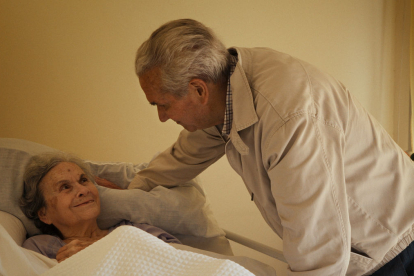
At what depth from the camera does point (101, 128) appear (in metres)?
2.90

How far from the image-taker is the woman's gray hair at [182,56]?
135 cm

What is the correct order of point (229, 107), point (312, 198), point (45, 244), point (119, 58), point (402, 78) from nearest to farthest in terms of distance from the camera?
point (312, 198) < point (229, 107) < point (45, 244) < point (119, 58) < point (402, 78)

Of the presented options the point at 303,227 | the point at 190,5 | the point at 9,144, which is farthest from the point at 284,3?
the point at 303,227

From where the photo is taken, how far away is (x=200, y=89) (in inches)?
55.2

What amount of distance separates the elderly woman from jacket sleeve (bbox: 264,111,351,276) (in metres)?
0.72

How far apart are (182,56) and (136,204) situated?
0.80 metres

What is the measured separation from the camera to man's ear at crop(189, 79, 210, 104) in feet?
4.53

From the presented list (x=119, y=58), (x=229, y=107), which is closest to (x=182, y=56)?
(x=229, y=107)

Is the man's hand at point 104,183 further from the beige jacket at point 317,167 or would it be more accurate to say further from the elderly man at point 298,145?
the beige jacket at point 317,167

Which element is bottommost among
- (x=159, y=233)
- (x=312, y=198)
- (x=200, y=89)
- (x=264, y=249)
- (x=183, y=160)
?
(x=264, y=249)

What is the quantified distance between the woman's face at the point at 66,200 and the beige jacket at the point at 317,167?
0.72 m

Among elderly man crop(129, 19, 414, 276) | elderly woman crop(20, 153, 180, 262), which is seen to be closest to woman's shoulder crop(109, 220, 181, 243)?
elderly woman crop(20, 153, 180, 262)

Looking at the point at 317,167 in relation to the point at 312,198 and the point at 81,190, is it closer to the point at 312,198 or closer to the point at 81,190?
the point at 312,198

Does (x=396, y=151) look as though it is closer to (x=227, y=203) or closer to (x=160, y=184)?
(x=160, y=184)
